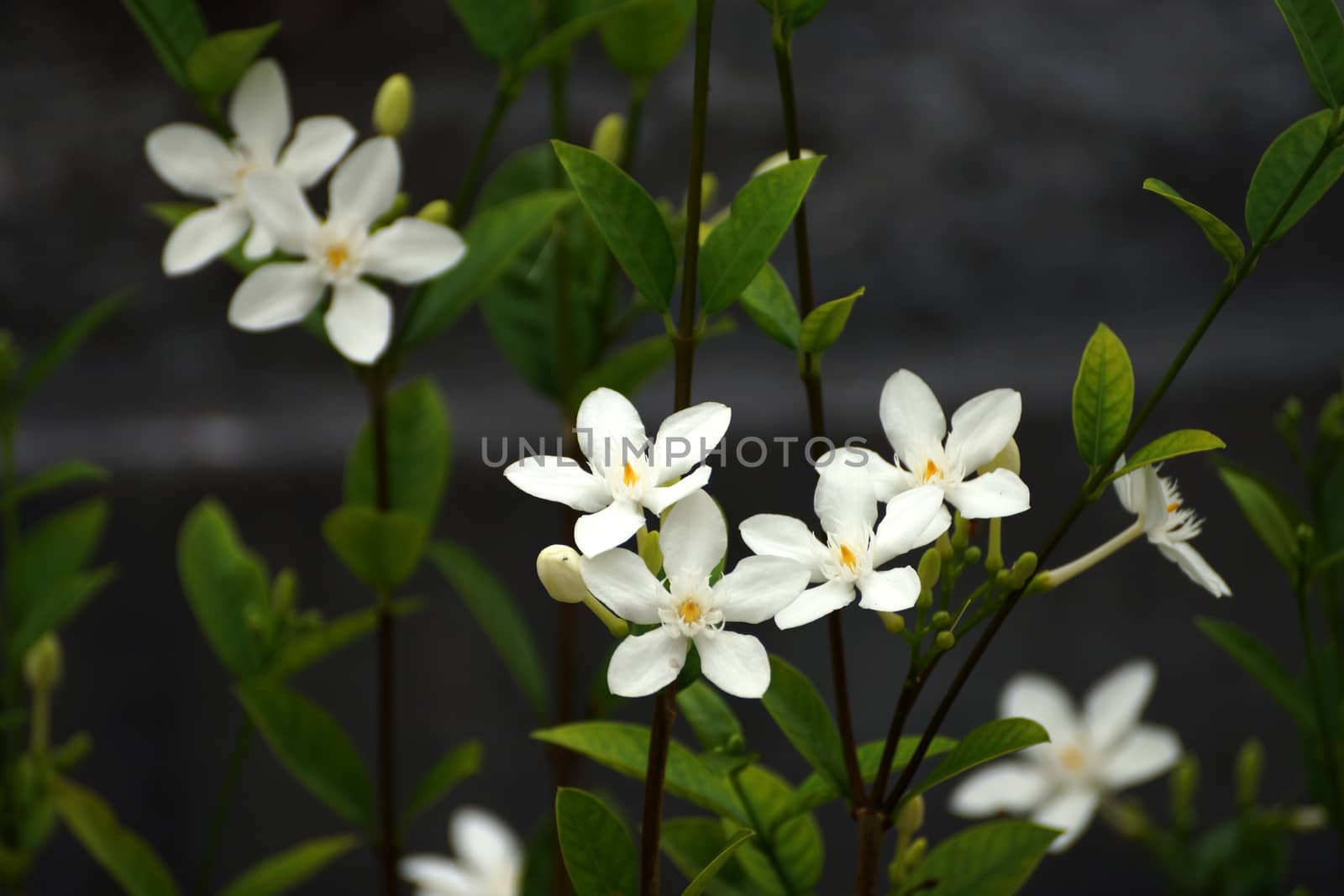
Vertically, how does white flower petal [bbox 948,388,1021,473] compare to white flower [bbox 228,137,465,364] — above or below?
below

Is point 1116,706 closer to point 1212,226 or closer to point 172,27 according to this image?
point 1212,226

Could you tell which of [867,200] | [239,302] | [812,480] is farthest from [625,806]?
[239,302]

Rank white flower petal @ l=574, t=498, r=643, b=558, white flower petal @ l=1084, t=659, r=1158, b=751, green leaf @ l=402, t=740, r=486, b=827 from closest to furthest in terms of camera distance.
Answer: white flower petal @ l=574, t=498, r=643, b=558
green leaf @ l=402, t=740, r=486, b=827
white flower petal @ l=1084, t=659, r=1158, b=751

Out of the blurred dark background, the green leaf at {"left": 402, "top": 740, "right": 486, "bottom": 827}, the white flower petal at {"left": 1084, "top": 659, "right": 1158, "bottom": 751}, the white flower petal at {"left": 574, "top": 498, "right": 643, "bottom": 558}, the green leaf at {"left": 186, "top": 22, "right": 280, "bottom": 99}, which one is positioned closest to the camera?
the white flower petal at {"left": 574, "top": 498, "right": 643, "bottom": 558}

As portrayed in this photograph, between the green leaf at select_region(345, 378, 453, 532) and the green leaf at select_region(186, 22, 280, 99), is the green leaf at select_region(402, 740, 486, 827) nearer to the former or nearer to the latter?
the green leaf at select_region(345, 378, 453, 532)

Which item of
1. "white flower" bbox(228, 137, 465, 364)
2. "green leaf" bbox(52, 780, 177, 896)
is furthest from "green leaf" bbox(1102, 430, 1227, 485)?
"green leaf" bbox(52, 780, 177, 896)

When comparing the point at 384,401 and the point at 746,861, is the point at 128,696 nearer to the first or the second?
the point at 384,401

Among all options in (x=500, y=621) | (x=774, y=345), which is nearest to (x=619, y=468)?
(x=500, y=621)
